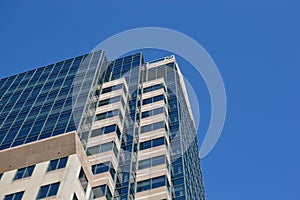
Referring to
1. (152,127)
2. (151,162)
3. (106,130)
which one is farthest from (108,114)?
(151,162)

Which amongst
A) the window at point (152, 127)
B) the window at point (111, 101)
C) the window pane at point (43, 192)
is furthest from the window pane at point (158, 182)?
the window at point (111, 101)

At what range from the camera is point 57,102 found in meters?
67.5

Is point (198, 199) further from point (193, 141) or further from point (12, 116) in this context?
point (12, 116)

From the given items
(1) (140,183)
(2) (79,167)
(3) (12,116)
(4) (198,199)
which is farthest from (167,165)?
(3) (12,116)

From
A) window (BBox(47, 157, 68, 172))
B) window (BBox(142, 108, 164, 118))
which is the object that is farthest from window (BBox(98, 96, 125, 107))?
window (BBox(47, 157, 68, 172))

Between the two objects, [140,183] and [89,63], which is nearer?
[140,183]

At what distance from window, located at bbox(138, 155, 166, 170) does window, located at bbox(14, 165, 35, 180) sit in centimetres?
1491

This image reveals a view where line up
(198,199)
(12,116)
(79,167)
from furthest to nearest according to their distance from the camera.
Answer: (12,116), (198,199), (79,167)

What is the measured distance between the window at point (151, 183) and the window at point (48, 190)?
13411 millimetres

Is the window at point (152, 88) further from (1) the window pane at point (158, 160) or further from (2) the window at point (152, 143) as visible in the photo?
(1) the window pane at point (158, 160)

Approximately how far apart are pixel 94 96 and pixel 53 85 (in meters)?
8.77

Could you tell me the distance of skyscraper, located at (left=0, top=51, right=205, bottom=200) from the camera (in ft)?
152

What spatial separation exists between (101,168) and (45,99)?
2122 cm

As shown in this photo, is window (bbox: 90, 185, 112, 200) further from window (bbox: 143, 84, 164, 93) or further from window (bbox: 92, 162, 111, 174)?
window (bbox: 143, 84, 164, 93)
